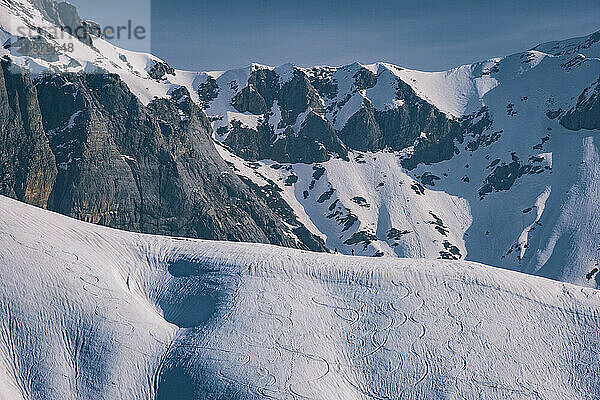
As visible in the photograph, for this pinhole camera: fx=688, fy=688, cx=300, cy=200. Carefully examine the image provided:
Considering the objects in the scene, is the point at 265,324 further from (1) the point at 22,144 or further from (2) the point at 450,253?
(2) the point at 450,253

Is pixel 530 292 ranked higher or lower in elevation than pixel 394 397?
higher

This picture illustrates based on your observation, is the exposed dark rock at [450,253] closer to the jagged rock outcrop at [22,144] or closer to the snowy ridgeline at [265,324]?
the jagged rock outcrop at [22,144]

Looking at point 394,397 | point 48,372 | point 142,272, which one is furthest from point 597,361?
point 48,372

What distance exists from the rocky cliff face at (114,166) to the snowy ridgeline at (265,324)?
11838 cm

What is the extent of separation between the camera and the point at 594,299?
1531 inches

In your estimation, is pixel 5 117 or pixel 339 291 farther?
pixel 5 117

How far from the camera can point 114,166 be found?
164m

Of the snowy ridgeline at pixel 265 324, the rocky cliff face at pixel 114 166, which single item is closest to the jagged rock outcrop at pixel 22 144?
the rocky cliff face at pixel 114 166

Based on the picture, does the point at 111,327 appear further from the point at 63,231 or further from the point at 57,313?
the point at 63,231

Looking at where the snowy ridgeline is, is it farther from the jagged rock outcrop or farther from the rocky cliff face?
the jagged rock outcrop

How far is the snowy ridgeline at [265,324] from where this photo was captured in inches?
1299

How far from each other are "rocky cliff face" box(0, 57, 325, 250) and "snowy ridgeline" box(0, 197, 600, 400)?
11838cm

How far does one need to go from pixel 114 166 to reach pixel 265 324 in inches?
5352

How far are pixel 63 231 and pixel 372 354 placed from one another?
720 inches
